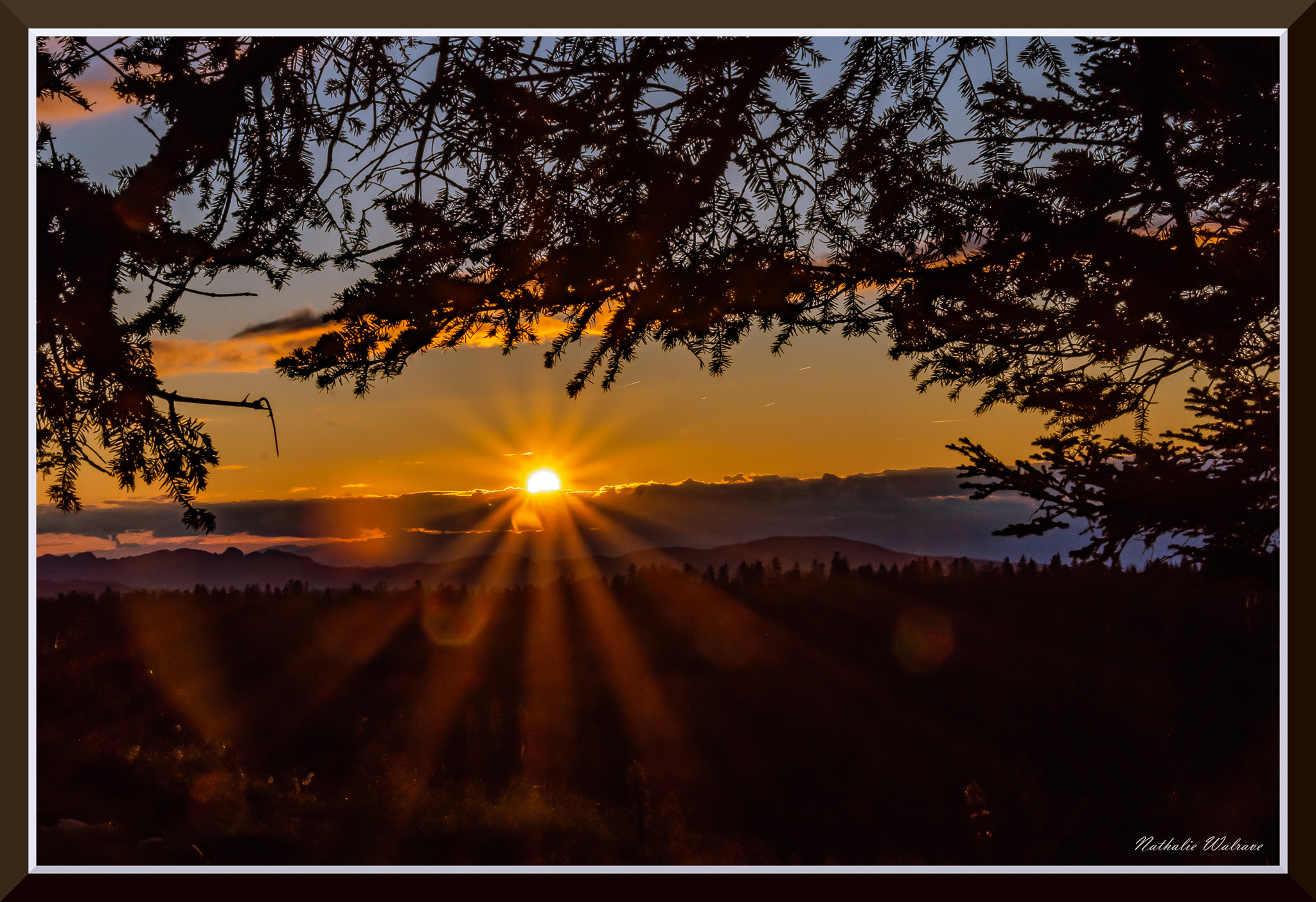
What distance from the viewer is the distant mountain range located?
1859 mm

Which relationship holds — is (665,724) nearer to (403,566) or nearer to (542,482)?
(542,482)

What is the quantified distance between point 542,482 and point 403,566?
534 millimetres

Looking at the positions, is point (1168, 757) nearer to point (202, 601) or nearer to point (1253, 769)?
point (1253, 769)

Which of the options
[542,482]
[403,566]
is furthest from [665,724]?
[403,566]

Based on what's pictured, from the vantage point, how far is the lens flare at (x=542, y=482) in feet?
6.15

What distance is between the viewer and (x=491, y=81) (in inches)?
65.4

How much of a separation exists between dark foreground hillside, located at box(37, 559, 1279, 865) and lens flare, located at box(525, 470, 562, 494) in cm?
34

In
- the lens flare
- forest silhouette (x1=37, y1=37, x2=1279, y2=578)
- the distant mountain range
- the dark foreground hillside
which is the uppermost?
forest silhouette (x1=37, y1=37, x2=1279, y2=578)

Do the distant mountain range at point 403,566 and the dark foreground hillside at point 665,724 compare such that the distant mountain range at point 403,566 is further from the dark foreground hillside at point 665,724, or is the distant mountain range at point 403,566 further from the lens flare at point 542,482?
the lens flare at point 542,482

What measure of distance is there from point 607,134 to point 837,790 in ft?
6.79

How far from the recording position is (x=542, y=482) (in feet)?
6.19

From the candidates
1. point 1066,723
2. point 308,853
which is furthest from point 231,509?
point 1066,723

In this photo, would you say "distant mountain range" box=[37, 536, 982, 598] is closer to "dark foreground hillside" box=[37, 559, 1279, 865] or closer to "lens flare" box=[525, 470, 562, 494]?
"dark foreground hillside" box=[37, 559, 1279, 865]

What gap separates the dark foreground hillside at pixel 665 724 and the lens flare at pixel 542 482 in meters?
0.34
